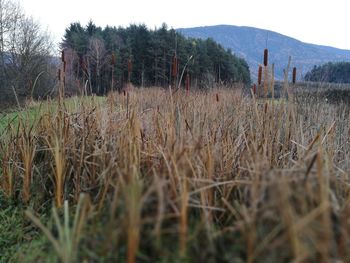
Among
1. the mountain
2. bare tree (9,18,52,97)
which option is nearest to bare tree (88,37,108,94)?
bare tree (9,18,52,97)

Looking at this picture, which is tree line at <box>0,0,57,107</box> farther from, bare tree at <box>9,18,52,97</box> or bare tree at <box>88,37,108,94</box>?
bare tree at <box>88,37,108,94</box>

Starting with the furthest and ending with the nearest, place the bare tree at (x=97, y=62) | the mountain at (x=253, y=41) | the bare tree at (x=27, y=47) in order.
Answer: the mountain at (x=253, y=41) < the bare tree at (x=27, y=47) < the bare tree at (x=97, y=62)

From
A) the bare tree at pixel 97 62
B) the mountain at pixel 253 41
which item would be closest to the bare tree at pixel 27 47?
the bare tree at pixel 97 62

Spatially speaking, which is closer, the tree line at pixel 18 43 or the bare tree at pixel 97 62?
the bare tree at pixel 97 62

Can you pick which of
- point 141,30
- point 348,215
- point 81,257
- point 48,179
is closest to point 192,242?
point 81,257

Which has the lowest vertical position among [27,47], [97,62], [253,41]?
[97,62]

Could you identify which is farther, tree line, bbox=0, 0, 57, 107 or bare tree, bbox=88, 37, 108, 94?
tree line, bbox=0, 0, 57, 107

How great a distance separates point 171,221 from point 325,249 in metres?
0.52

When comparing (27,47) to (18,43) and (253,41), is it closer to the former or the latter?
(18,43)

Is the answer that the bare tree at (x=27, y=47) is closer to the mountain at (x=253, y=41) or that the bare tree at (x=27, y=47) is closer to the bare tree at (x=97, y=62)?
the bare tree at (x=97, y=62)

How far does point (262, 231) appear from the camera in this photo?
3.22 ft

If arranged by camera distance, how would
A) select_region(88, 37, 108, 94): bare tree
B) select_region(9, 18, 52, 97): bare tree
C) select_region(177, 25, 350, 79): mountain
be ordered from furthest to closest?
1. select_region(177, 25, 350, 79): mountain
2. select_region(9, 18, 52, 97): bare tree
3. select_region(88, 37, 108, 94): bare tree

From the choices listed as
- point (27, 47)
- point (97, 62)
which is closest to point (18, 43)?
point (27, 47)

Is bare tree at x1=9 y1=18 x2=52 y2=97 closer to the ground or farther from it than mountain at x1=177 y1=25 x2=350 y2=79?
closer to the ground
